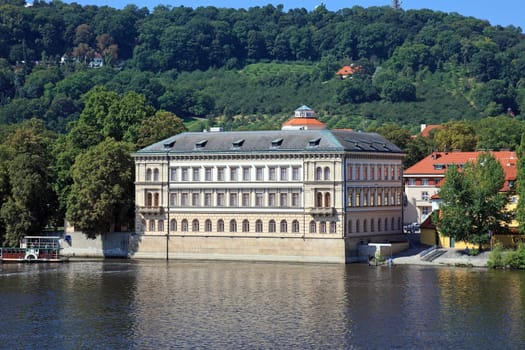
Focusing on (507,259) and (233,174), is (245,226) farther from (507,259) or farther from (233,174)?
(507,259)

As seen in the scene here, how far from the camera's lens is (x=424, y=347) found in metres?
67.2

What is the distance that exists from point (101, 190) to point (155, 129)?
14958 mm

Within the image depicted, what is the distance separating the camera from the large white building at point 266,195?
107500 mm

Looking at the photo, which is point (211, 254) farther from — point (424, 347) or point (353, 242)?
point (424, 347)

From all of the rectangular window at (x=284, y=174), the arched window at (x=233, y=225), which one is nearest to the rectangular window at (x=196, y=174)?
the arched window at (x=233, y=225)

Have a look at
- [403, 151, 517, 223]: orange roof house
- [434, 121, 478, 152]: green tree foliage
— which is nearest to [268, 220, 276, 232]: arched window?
[403, 151, 517, 223]: orange roof house

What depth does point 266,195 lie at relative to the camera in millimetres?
110000

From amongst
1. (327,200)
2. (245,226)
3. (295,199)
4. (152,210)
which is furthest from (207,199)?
(327,200)

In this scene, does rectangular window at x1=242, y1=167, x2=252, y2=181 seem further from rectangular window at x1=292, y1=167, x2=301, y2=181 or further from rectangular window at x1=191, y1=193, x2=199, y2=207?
rectangular window at x1=191, y1=193, x2=199, y2=207

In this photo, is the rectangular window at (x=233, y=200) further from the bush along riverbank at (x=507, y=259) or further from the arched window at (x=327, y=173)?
the bush along riverbank at (x=507, y=259)

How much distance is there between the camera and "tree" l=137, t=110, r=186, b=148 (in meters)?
127

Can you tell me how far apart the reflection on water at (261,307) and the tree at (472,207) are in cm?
450

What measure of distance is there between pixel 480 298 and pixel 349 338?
16.0 metres

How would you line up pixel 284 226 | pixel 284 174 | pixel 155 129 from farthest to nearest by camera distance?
pixel 155 129
pixel 284 174
pixel 284 226
